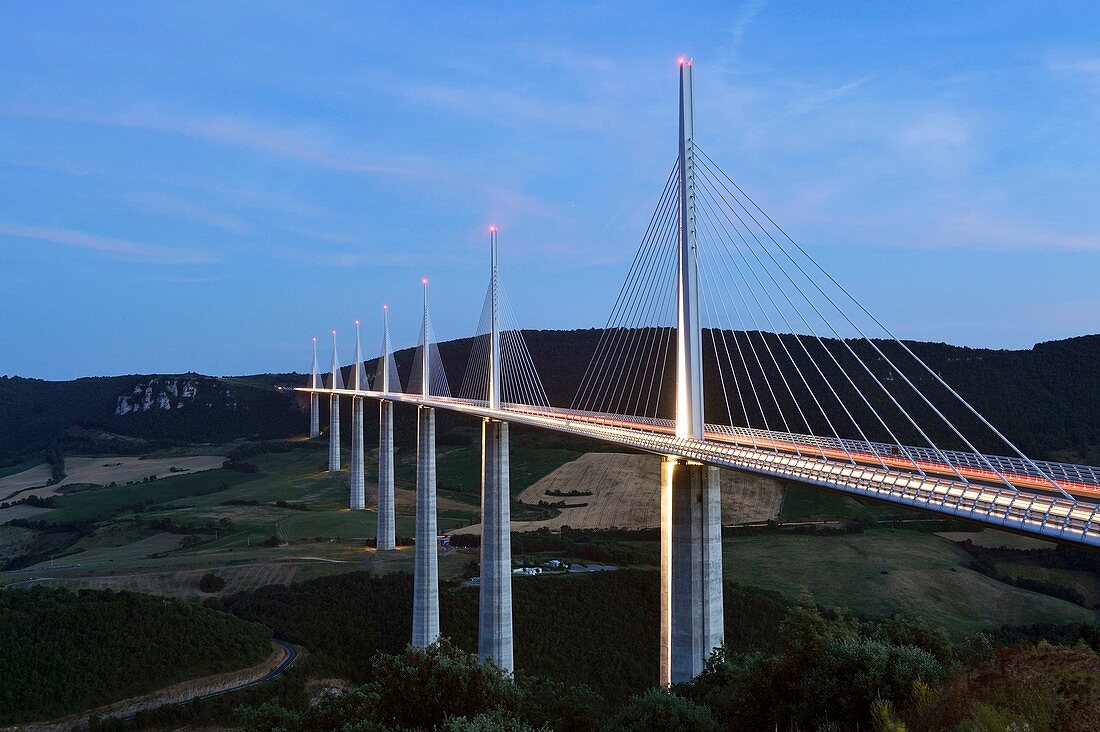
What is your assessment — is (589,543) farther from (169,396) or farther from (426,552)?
(169,396)

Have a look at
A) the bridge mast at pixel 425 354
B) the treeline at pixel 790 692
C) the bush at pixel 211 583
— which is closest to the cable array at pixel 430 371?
the bridge mast at pixel 425 354

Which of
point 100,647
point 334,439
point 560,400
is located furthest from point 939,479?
point 334,439

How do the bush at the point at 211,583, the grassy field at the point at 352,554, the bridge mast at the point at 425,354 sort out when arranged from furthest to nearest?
the bridge mast at the point at 425,354 < the grassy field at the point at 352,554 < the bush at the point at 211,583

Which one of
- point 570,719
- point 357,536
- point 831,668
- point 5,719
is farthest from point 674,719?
point 357,536

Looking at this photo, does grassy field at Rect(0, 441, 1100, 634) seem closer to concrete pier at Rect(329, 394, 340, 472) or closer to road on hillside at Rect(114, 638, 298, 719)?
concrete pier at Rect(329, 394, 340, 472)

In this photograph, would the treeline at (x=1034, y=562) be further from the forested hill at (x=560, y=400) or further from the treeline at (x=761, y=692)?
the treeline at (x=761, y=692)

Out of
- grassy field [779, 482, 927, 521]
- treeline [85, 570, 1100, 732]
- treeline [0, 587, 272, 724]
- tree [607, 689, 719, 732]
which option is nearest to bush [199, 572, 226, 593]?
treeline [0, 587, 272, 724]
